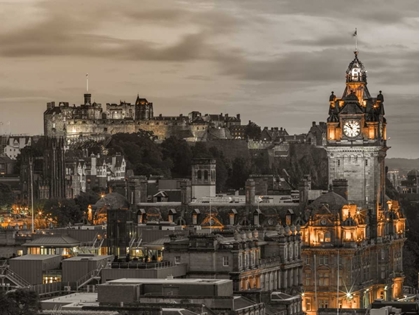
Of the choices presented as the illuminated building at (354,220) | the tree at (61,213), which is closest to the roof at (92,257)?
the illuminated building at (354,220)

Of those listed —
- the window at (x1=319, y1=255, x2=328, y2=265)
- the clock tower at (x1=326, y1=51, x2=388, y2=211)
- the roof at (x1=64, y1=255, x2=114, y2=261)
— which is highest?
the clock tower at (x1=326, y1=51, x2=388, y2=211)

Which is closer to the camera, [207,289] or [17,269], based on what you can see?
[207,289]

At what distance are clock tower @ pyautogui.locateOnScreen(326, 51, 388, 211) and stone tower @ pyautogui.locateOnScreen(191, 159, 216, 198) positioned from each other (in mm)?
10072

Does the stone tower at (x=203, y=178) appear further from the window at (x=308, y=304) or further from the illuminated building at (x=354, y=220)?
the window at (x=308, y=304)

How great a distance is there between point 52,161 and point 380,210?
6068 cm

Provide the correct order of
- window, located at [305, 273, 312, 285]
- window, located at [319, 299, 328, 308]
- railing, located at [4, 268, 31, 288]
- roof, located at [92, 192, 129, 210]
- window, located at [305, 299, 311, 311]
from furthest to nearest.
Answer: roof, located at [92, 192, 129, 210], window, located at [305, 273, 312, 285], window, located at [319, 299, 328, 308], window, located at [305, 299, 311, 311], railing, located at [4, 268, 31, 288]

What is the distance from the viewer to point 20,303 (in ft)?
264

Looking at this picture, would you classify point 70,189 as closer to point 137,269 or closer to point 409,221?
point 409,221

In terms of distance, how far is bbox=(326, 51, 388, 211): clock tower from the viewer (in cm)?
14125

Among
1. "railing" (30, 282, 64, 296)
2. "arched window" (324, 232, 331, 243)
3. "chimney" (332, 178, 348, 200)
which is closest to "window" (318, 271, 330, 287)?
"arched window" (324, 232, 331, 243)

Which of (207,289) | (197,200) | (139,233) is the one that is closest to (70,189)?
(197,200)

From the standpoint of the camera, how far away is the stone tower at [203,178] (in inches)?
5846

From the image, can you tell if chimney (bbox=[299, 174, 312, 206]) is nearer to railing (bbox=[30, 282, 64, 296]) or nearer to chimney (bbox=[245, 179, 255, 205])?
chimney (bbox=[245, 179, 255, 205])

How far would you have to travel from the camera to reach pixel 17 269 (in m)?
100
